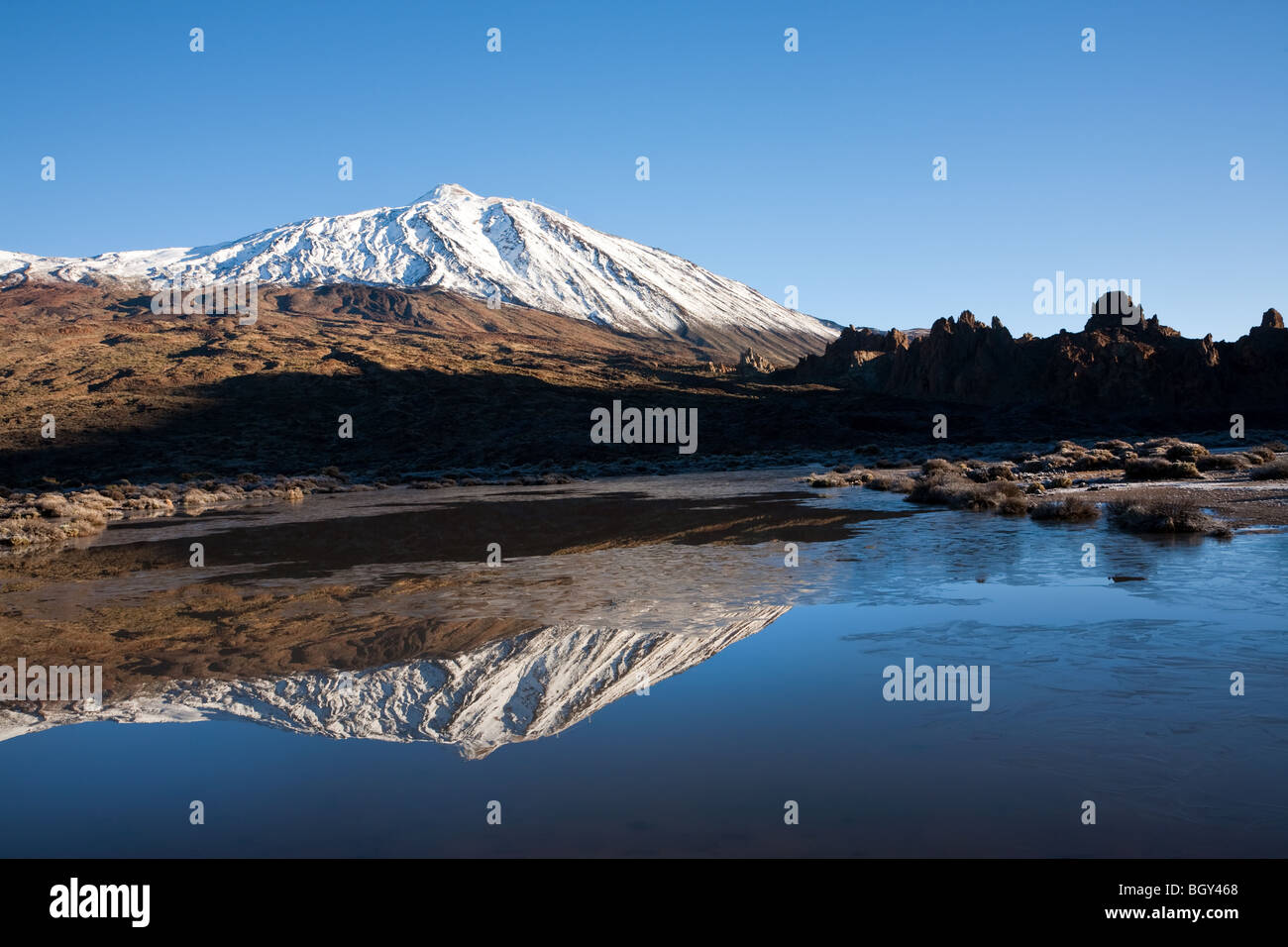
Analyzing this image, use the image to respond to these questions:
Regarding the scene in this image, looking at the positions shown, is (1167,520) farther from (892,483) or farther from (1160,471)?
(892,483)

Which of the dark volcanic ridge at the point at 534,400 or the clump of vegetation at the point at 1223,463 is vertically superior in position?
the dark volcanic ridge at the point at 534,400

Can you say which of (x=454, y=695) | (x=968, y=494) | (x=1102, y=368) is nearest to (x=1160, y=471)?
(x=968, y=494)

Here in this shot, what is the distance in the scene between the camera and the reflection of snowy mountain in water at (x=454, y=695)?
699cm

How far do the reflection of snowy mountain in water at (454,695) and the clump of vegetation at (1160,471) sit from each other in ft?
77.4

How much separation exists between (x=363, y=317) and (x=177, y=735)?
180m

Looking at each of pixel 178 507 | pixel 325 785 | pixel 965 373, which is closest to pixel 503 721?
pixel 325 785

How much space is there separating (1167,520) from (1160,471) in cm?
1391

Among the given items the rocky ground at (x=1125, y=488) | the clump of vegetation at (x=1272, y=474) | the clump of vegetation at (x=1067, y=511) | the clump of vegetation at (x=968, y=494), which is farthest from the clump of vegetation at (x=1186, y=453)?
the clump of vegetation at (x=1067, y=511)

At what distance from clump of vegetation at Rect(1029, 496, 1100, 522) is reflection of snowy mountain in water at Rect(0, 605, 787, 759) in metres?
11.7

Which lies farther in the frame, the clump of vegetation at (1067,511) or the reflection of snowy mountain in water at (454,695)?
the clump of vegetation at (1067,511)

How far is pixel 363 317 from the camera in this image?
17688 centimetres

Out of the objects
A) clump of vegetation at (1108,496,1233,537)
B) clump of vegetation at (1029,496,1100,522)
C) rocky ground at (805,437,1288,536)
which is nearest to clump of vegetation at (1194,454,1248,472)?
rocky ground at (805,437,1288,536)

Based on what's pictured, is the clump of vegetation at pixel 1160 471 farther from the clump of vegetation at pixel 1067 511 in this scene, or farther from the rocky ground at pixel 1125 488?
the clump of vegetation at pixel 1067 511
